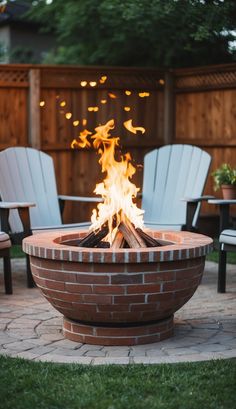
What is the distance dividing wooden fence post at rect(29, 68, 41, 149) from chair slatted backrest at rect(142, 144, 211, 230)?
1.77m

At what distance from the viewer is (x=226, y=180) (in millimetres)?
7203

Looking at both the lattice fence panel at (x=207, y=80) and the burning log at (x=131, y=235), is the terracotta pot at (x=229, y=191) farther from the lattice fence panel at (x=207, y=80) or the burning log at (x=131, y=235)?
the burning log at (x=131, y=235)

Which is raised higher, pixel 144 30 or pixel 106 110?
pixel 144 30

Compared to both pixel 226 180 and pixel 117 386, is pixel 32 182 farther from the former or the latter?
pixel 117 386

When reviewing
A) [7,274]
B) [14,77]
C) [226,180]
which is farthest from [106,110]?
[7,274]

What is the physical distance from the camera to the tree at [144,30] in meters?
7.23

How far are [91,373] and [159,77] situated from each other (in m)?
5.62

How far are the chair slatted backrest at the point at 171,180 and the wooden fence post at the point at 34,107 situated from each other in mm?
1774

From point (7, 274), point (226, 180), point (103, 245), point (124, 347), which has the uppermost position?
point (226, 180)

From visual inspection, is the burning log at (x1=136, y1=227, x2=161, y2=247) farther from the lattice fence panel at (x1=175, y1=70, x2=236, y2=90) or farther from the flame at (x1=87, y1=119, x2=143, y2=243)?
the lattice fence panel at (x1=175, y1=70, x2=236, y2=90)

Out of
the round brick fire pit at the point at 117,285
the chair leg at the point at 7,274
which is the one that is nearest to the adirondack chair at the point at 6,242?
the chair leg at the point at 7,274

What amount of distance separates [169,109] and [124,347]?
199 inches

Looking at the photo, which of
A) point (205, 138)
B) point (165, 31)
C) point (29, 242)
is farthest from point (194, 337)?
point (165, 31)

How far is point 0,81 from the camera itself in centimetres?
754
